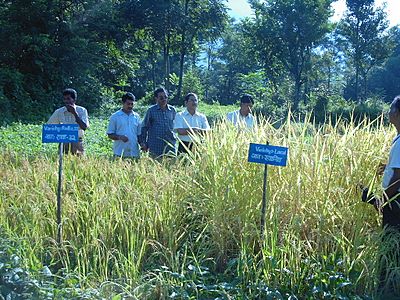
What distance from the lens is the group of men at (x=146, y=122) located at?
19.3 ft

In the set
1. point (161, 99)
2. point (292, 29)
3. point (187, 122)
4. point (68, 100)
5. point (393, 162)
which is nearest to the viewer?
point (393, 162)

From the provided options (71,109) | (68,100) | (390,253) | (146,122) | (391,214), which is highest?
(68,100)

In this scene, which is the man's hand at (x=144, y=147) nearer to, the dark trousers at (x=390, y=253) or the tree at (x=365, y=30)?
the dark trousers at (x=390, y=253)

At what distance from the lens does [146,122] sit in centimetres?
605

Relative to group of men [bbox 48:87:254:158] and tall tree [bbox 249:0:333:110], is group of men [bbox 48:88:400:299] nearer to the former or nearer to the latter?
group of men [bbox 48:87:254:158]

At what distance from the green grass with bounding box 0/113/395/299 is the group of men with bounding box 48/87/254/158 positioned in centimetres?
140

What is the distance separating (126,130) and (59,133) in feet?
6.70

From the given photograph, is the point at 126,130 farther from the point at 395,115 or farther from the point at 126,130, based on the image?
the point at 395,115

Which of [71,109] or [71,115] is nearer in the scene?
[71,109]

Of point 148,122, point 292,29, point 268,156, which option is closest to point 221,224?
Answer: point 268,156

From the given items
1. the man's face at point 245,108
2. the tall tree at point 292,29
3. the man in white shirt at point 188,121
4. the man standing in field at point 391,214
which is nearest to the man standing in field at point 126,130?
the man in white shirt at point 188,121

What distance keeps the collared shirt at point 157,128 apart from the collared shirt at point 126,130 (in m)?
0.09

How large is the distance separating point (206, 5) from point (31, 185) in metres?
24.6

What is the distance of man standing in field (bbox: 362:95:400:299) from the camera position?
3152 millimetres
